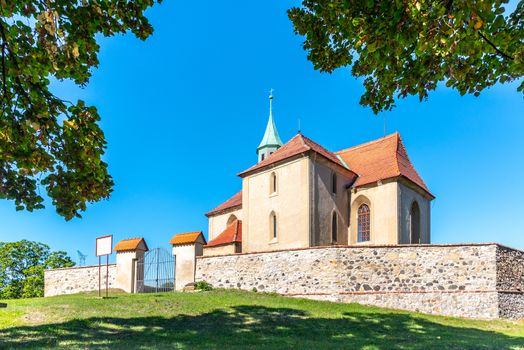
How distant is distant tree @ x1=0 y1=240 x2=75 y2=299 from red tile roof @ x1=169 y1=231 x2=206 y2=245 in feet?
71.7

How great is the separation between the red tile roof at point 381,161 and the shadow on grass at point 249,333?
515 inches

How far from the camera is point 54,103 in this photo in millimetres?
8188

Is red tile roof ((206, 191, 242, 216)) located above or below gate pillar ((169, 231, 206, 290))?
above

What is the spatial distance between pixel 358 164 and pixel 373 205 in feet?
13.0

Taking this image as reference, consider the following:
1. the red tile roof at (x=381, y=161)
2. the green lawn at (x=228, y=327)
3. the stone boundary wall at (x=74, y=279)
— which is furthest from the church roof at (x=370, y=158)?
the green lawn at (x=228, y=327)

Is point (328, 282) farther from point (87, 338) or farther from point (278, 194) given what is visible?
point (87, 338)

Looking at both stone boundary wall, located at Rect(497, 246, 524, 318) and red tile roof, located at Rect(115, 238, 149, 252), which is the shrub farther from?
stone boundary wall, located at Rect(497, 246, 524, 318)

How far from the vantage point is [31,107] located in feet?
26.3

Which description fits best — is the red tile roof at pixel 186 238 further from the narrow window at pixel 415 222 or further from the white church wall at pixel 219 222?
the narrow window at pixel 415 222

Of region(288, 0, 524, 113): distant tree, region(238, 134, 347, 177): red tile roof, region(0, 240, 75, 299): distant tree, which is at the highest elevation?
region(238, 134, 347, 177): red tile roof

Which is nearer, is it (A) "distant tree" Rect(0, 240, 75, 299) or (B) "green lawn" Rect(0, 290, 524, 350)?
(B) "green lawn" Rect(0, 290, 524, 350)

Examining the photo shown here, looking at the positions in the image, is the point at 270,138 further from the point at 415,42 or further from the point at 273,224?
the point at 415,42

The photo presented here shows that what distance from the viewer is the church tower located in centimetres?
4991

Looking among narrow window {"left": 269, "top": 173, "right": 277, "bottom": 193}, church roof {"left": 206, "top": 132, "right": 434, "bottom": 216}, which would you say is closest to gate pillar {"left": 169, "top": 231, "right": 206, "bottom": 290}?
narrow window {"left": 269, "top": 173, "right": 277, "bottom": 193}
